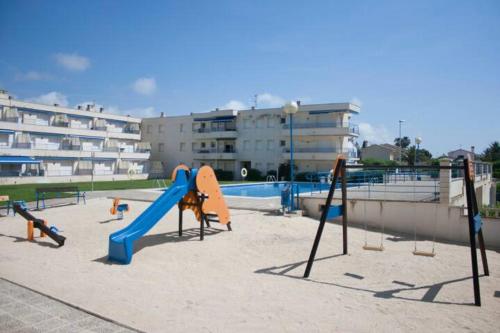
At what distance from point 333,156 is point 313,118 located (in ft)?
17.7

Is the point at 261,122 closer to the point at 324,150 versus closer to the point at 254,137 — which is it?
the point at 254,137

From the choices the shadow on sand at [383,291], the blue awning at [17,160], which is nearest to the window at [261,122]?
the blue awning at [17,160]

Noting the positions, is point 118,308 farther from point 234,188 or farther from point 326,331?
point 234,188

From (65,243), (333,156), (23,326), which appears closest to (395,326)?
(23,326)

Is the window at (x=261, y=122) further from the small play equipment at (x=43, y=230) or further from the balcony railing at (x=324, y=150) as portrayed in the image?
the small play equipment at (x=43, y=230)

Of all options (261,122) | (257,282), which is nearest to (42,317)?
(257,282)

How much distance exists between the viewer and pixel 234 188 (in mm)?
32875

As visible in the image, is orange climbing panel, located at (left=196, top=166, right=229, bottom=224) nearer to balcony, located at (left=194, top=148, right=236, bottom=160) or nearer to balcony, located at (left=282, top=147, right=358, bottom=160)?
balcony, located at (left=282, top=147, right=358, bottom=160)

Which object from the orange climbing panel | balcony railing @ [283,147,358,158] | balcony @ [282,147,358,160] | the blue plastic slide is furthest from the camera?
balcony railing @ [283,147,358,158]

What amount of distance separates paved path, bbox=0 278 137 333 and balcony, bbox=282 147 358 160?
126ft

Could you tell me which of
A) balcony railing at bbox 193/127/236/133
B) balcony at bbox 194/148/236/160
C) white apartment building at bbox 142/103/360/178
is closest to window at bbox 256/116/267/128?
white apartment building at bbox 142/103/360/178

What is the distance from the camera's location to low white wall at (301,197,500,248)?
41.3 ft

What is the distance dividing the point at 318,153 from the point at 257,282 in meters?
37.1

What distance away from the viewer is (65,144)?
48.0 m
